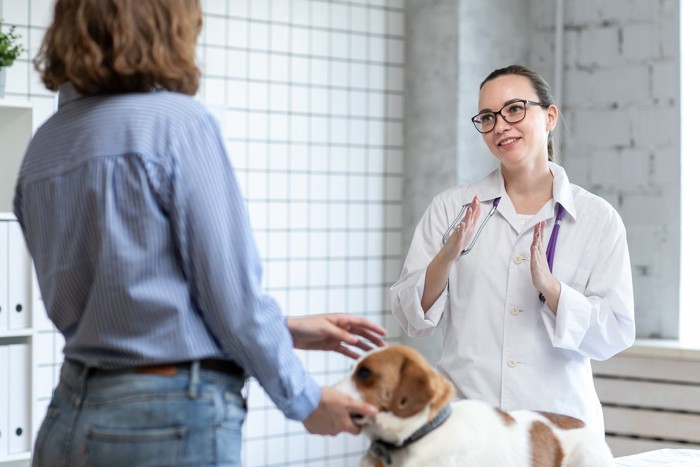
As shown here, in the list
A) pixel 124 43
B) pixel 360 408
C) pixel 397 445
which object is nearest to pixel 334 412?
pixel 360 408

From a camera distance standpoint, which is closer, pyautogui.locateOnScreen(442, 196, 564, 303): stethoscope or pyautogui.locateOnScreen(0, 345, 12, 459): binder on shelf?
pyautogui.locateOnScreen(442, 196, 564, 303): stethoscope

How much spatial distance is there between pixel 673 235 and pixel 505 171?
2.19 meters

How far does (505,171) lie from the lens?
252cm

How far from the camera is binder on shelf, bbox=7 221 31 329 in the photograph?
3.13m

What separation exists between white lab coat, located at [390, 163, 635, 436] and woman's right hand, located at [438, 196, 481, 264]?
14 centimetres

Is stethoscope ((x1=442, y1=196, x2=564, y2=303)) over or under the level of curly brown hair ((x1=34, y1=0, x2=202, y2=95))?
under

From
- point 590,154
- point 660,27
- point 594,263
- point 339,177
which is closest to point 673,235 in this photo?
point 590,154

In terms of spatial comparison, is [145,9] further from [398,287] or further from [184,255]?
[398,287]

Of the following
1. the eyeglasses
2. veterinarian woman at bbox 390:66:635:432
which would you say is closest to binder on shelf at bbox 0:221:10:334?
veterinarian woman at bbox 390:66:635:432

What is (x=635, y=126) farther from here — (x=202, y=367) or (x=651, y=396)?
(x=202, y=367)

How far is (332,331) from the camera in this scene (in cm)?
174

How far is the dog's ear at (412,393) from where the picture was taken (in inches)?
61.7

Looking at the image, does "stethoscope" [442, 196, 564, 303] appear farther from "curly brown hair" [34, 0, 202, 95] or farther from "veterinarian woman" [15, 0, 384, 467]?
"curly brown hair" [34, 0, 202, 95]

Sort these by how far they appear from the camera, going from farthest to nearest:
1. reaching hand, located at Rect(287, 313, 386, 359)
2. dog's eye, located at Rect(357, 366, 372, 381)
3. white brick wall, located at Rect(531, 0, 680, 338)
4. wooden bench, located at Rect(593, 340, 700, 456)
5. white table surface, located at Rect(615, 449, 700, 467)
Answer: white brick wall, located at Rect(531, 0, 680, 338) → wooden bench, located at Rect(593, 340, 700, 456) → white table surface, located at Rect(615, 449, 700, 467) → reaching hand, located at Rect(287, 313, 386, 359) → dog's eye, located at Rect(357, 366, 372, 381)
